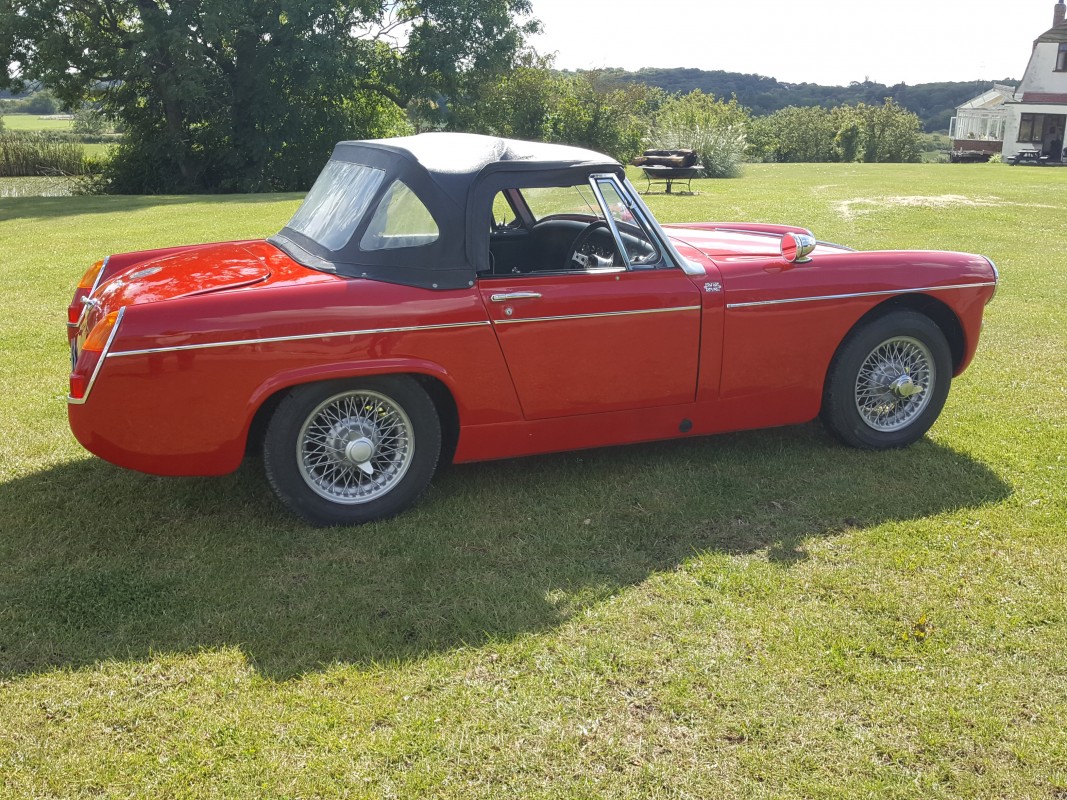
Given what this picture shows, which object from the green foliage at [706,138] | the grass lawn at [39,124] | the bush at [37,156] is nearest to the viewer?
the bush at [37,156]

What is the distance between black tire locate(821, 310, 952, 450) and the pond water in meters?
24.5

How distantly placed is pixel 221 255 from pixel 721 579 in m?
2.97

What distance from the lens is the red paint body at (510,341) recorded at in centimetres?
410

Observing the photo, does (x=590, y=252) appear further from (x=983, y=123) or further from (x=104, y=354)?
(x=983, y=123)

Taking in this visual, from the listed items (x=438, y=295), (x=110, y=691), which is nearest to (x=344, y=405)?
(x=438, y=295)

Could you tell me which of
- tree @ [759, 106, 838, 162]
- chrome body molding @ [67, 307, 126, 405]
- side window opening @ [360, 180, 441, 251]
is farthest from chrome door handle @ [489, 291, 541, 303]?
tree @ [759, 106, 838, 162]

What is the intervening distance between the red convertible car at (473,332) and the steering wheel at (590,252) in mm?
16

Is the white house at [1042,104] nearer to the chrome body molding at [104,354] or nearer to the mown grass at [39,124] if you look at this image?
the mown grass at [39,124]

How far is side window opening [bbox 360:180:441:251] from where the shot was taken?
454 cm

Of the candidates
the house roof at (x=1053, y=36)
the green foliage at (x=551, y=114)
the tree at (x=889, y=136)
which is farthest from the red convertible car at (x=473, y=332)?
the house roof at (x=1053, y=36)

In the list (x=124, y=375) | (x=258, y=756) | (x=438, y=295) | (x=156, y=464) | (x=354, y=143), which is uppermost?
(x=354, y=143)

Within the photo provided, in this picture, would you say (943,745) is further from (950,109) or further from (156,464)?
(950,109)

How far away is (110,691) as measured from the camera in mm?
3312

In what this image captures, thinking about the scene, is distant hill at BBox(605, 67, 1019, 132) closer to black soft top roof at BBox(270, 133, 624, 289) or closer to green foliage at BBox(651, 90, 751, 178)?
green foliage at BBox(651, 90, 751, 178)
